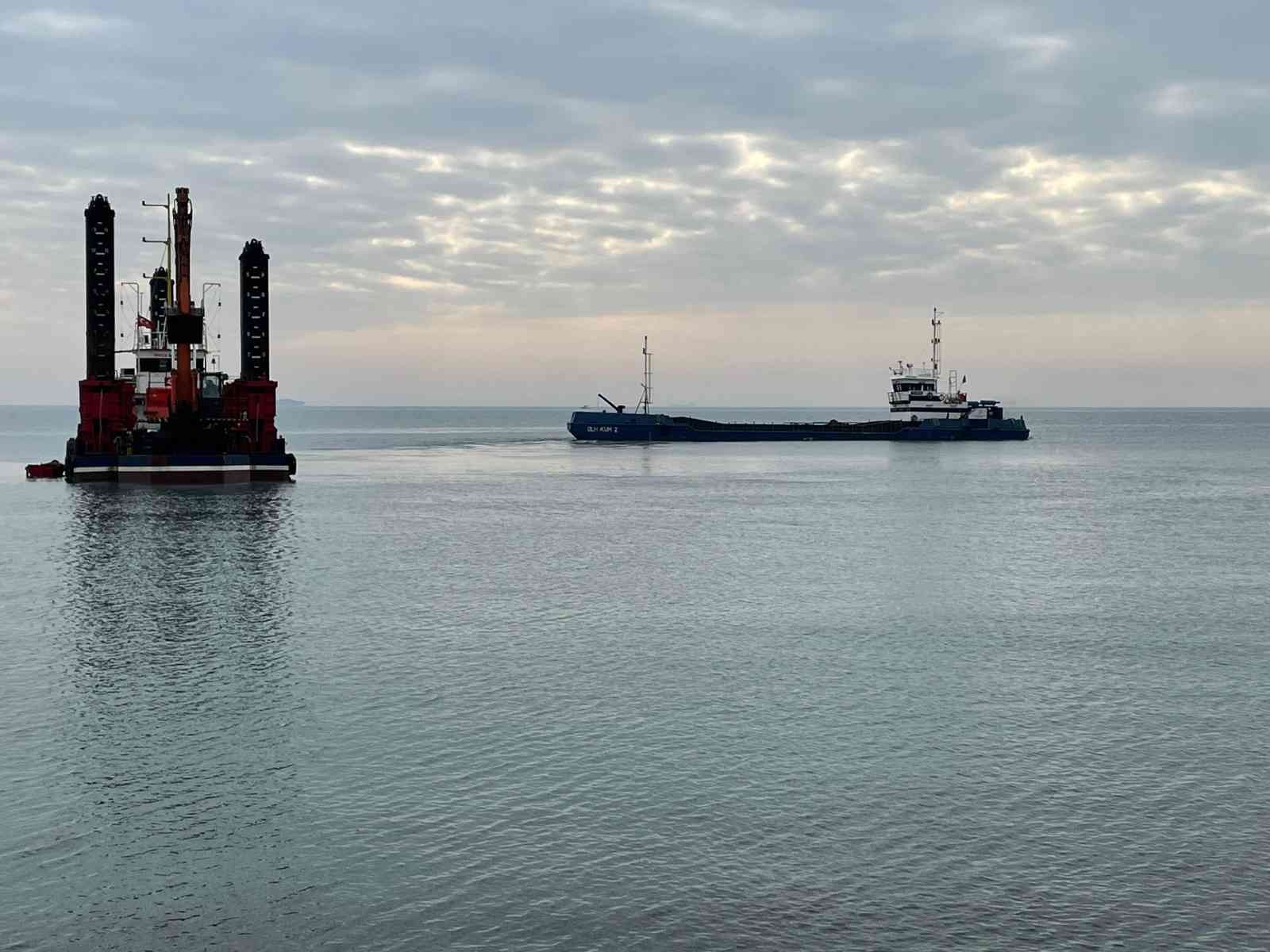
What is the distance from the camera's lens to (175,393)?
106938 mm

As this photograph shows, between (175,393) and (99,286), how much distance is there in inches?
535

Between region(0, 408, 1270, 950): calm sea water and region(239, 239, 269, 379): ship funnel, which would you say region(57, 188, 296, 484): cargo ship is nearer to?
region(239, 239, 269, 379): ship funnel

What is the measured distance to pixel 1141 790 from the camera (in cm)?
2334

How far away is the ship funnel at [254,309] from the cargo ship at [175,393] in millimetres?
78

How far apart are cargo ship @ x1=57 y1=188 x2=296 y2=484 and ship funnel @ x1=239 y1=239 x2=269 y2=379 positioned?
78 mm

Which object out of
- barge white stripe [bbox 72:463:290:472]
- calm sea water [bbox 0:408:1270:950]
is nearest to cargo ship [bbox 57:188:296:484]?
barge white stripe [bbox 72:463:290:472]

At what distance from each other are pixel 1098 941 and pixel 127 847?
15.8m

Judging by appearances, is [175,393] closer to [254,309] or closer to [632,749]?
[254,309]

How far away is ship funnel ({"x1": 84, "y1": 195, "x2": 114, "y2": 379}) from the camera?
356 feet

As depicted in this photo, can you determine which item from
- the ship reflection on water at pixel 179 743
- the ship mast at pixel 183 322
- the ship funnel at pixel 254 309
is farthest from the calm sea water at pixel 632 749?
the ship funnel at pixel 254 309

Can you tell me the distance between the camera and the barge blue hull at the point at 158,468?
3996 inches

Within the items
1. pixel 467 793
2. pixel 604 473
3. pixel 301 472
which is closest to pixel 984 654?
pixel 467 793

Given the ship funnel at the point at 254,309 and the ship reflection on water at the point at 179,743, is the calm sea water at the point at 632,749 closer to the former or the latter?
the ship reflection on water at the point at 179,743

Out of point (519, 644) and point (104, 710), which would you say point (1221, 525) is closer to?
point (519, 644)
